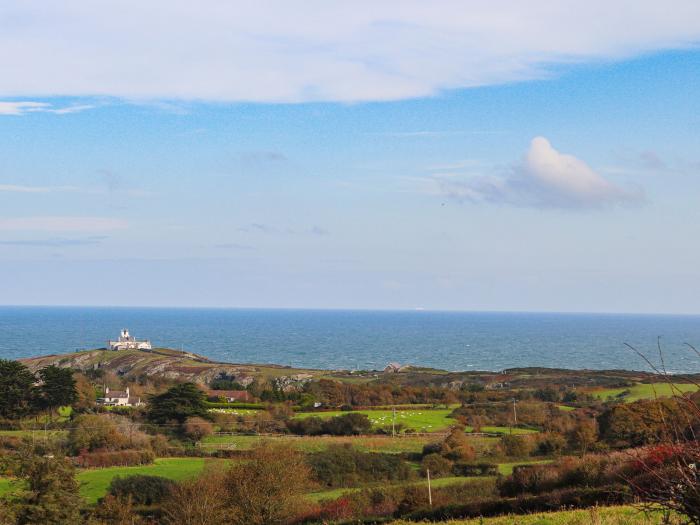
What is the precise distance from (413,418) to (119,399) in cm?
2657

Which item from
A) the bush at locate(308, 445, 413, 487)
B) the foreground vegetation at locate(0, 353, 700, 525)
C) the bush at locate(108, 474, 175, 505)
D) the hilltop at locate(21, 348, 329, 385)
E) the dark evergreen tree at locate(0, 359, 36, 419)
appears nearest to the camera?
the foreground vegetation at locate(0, 353, 700, 525)

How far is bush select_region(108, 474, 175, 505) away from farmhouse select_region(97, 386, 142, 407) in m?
32.1

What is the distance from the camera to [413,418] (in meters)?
63.6

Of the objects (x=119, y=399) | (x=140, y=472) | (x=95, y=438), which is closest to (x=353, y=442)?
(x=140, y=472)

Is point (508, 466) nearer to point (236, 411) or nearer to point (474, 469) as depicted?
point (474, 469)

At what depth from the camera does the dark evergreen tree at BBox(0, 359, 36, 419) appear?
6031 cm

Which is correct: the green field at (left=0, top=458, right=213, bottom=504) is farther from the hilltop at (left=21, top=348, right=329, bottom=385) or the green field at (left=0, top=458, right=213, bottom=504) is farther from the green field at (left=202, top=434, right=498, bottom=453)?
the hilltop at (left=21, top=348, right=329, bottom=385)

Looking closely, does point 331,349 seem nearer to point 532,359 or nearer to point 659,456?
point 532,359

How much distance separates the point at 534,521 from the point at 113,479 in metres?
27.8

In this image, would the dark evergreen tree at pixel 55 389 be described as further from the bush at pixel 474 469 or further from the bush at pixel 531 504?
the bush at pixel 531 504

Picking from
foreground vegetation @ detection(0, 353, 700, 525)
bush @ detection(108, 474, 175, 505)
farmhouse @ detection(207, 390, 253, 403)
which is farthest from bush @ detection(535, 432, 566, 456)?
farmhouse @ detection(207, 390, 253, 403)

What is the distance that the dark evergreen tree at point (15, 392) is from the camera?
60.3m

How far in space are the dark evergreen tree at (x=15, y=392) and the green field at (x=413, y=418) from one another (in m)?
21.5

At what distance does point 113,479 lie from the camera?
3775cm
